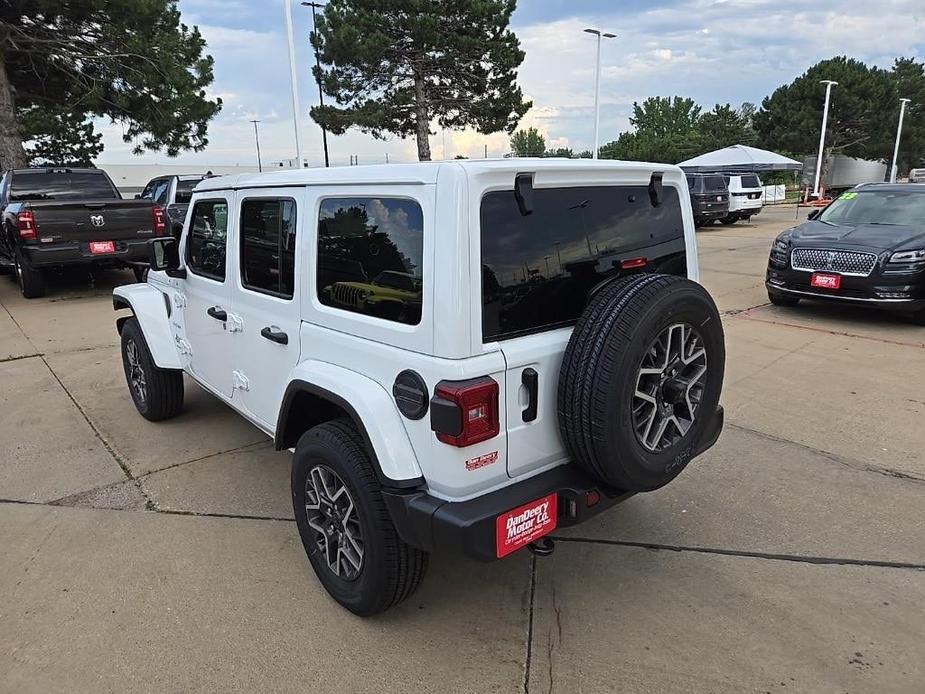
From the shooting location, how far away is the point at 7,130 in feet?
49.5

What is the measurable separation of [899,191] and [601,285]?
24.6ft

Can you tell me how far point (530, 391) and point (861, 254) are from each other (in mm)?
6348

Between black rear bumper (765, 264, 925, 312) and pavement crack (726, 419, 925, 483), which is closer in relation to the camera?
pavement crack (726, 419, 925, 483)

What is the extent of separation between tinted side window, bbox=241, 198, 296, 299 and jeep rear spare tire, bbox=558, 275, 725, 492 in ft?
4.44

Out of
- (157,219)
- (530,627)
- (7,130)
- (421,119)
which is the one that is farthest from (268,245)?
(421,119)

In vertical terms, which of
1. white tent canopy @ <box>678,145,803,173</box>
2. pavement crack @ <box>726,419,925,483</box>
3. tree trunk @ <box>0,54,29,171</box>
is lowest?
pavement crack @ <box>726,419,925,483</box>

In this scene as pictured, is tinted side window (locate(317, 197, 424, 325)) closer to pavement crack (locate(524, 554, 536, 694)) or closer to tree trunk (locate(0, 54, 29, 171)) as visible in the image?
pavement crack (locate(524, 554, 536, 694))

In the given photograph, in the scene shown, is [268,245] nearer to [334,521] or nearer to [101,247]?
[334,521]

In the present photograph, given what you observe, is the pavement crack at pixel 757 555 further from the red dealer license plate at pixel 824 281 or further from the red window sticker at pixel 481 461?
the red dealer license plate at pixel 824 281

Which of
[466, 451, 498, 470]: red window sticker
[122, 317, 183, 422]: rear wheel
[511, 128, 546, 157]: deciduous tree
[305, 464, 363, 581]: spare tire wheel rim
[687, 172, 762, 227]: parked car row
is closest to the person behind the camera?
[466, 451, 498, 470]: red window sticker

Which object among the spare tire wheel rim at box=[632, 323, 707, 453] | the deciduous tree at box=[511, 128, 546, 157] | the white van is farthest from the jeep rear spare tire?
the deciduous tree at box=[511, 128, 546, 157]

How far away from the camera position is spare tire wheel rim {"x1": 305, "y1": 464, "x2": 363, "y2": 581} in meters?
2.57

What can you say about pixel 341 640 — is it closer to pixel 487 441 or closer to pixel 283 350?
pixel 487 441

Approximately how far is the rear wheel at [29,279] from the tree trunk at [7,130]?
700cm
